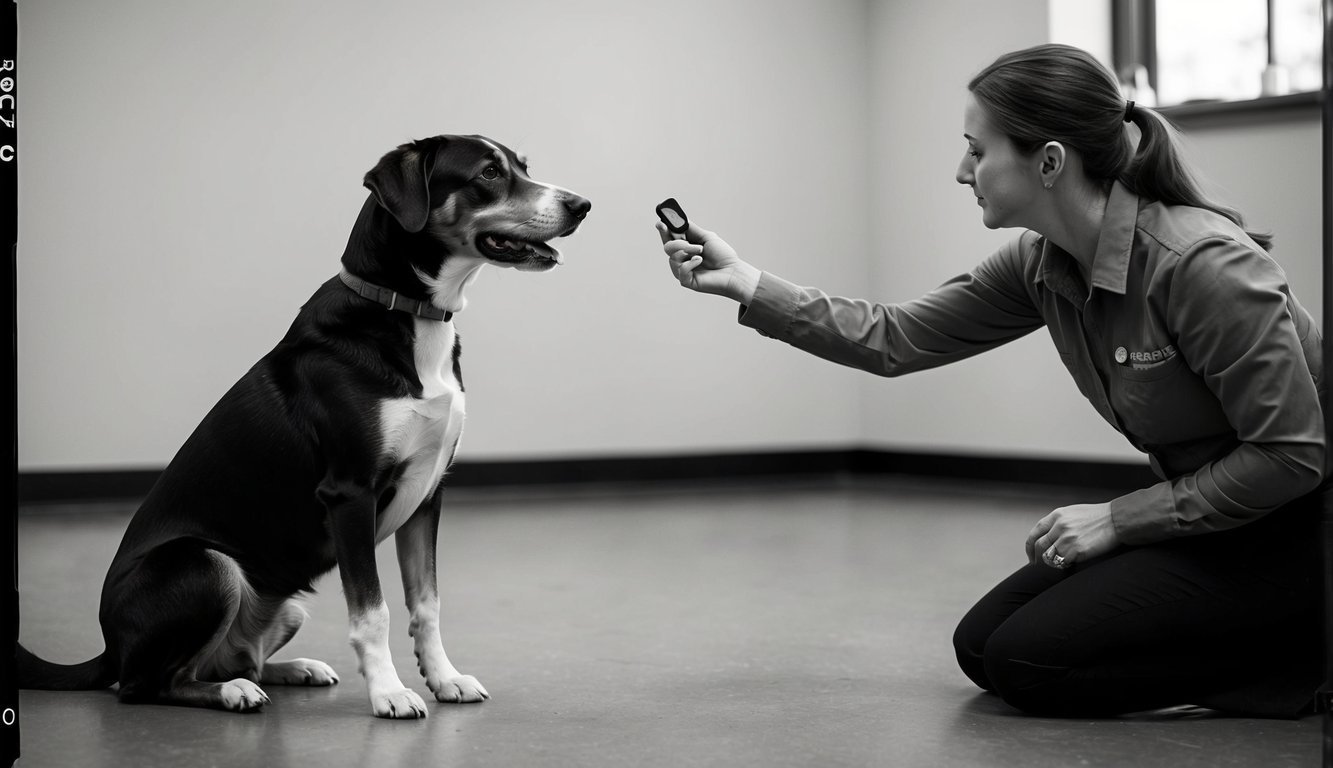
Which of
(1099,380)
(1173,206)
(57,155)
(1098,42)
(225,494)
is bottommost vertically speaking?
(225,494)

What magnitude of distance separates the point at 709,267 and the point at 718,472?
156 inches

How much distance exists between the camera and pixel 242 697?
2109 mm

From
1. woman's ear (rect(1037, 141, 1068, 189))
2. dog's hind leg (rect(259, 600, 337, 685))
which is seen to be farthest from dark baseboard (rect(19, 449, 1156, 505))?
woman's ear (rect(1037, 141, 1068, 189))

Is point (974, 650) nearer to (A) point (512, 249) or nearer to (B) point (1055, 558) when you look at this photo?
(B) point (1055, 558)

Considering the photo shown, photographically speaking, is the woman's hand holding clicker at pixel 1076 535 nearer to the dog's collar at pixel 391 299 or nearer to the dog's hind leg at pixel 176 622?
the dog's collar at pixel 391 299

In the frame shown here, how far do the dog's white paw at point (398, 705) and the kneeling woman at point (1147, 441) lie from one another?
92 centimetres

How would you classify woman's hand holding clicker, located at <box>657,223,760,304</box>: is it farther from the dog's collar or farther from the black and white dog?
the dog's collar

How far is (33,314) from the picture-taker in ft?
16.9

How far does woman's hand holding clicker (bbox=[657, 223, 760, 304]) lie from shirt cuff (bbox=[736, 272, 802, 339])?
1 centimetres

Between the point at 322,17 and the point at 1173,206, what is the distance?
4.25 meters

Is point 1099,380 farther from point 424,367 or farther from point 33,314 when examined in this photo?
point 33,314

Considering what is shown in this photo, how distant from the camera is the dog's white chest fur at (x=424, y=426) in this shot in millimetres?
2096

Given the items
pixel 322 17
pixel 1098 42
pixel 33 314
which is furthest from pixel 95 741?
pixel 1098 42

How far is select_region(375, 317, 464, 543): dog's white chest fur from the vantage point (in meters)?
2.10
